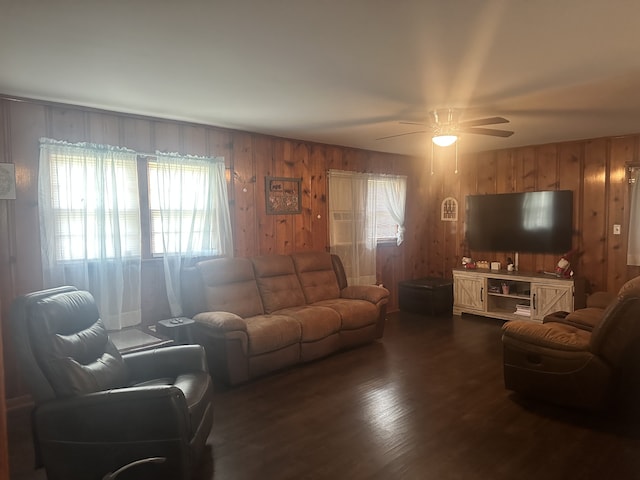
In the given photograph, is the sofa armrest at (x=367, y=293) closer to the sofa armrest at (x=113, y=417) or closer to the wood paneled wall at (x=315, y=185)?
the wood paneled wall at (x=315, y=185)

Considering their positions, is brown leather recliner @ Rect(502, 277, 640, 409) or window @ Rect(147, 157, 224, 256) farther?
window @ Rect(147, 157, 224, 256)

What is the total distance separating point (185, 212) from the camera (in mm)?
4184

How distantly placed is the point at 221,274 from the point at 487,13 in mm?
3196

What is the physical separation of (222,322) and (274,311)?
98 centimetres

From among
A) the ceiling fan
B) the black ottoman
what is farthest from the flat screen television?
the ceiling fan

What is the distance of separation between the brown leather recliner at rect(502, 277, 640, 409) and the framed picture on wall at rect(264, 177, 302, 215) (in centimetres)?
282

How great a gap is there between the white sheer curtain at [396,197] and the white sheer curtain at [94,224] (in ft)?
11.9

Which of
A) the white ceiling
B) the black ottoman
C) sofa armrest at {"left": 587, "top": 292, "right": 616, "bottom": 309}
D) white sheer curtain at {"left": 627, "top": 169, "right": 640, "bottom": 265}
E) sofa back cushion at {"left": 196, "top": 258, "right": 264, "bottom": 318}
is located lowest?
the black ottoman

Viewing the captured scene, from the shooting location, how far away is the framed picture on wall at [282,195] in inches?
195

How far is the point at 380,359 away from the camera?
4281 millimetres

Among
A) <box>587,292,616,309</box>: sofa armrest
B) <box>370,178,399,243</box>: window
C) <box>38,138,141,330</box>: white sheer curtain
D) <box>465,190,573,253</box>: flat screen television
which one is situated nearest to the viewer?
<box>38,138,141,330</box>: white sheer curtain

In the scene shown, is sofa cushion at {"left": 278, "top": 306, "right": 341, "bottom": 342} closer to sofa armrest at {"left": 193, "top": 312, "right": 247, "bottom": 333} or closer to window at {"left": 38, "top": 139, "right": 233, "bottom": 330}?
sofa armrest at {"left": 193, "top": 312, "right": 247, "bottom": 333}

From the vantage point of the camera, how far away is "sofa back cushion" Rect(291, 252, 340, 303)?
16.1 ft

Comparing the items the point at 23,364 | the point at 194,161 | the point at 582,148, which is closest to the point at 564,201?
the point at 582,148
